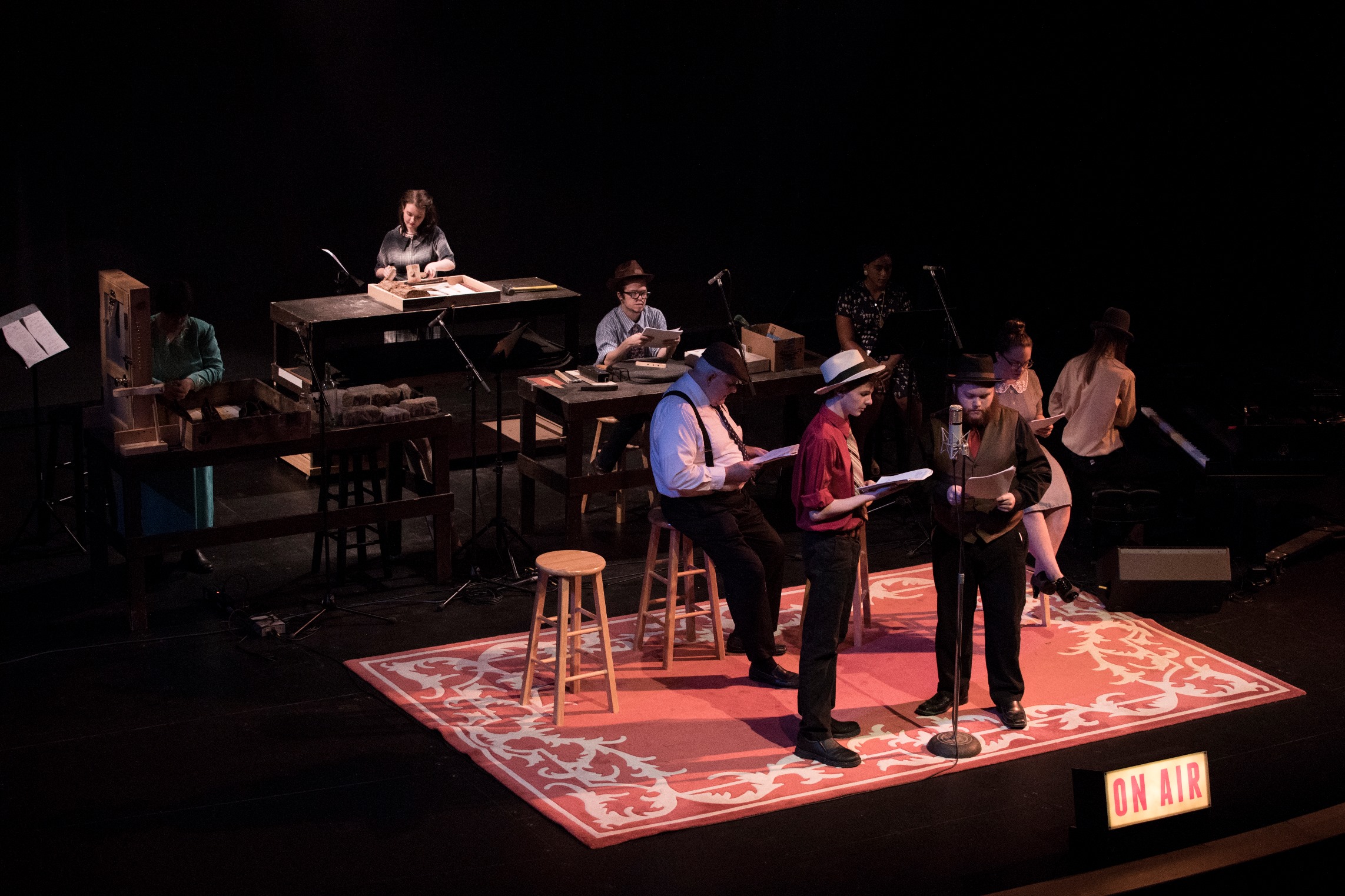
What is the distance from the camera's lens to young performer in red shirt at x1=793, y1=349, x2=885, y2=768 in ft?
18.8

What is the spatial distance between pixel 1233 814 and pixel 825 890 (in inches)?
63.2

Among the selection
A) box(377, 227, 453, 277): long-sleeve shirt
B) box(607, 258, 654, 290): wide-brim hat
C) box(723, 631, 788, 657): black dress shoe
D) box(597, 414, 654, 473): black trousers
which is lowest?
box(723, 631, 788, 657): black dress shoe

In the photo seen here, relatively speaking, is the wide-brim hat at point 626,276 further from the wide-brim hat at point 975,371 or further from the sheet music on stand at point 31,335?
the sheet music on stand at point 31,335

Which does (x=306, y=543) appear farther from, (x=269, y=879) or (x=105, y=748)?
(x=269, y=879)

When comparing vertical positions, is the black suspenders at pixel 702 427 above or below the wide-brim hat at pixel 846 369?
below

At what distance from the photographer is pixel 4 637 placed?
6.72 m

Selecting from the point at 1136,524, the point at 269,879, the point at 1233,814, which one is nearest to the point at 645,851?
the point at 269,879

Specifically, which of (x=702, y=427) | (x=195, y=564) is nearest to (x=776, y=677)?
(x=702, y=427)

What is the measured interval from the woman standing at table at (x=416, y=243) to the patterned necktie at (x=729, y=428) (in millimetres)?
3296

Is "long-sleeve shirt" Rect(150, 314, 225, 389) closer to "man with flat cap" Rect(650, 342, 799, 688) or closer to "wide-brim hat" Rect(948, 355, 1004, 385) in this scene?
"man with flat cap" Rect(650, 342, 799, 688)

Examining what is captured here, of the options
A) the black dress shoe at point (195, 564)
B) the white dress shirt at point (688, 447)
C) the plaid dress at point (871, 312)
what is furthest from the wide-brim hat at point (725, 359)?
the black dress shoe at point (195, 564)

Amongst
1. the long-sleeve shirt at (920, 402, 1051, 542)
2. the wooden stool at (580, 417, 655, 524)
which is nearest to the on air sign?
the long-sleeve shirt at (920, 402, 1051, 542)

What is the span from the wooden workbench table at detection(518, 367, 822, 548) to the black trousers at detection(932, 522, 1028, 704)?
6.36ft

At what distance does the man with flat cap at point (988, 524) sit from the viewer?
5914 mm
